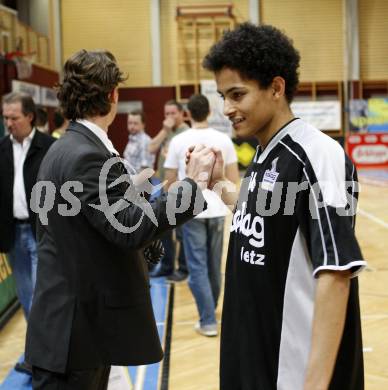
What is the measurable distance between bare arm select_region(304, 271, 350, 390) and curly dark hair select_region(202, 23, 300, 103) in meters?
0.54

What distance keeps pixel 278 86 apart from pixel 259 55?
0.10 metres

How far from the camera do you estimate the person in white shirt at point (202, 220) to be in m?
5.09

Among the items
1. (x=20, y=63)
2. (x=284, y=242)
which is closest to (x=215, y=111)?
(x=20, y=63)

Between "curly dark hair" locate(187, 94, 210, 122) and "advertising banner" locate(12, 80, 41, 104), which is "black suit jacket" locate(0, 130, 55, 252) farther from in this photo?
"advertising banner" locate(12, 80, 41, 104)

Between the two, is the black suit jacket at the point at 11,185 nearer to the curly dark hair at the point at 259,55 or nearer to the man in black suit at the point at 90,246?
the man in black suit at the point at 90,246

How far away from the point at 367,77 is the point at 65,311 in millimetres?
18735

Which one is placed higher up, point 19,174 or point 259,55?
point 259,55

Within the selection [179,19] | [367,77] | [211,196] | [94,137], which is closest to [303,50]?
[367,77]

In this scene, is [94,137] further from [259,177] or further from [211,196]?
[211,196]

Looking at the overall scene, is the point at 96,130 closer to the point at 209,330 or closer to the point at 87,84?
the point at 87,84

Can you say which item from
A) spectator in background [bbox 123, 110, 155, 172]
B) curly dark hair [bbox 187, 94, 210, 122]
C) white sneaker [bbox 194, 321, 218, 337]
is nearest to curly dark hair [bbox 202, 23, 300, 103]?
curly dark hair [bbox 187, 94, 210, 122]

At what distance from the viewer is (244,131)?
173 centimetres

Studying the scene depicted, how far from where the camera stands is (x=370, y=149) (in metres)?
17.5

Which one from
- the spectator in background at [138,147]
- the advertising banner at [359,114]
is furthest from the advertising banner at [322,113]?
the spectator in background at [138,147]
